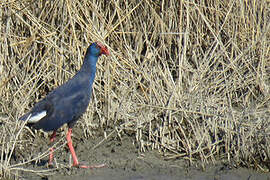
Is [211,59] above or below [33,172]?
above

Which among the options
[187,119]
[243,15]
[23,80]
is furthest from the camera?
[243,15]

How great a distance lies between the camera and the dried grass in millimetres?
4934

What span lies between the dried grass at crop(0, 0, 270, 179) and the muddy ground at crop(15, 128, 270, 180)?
0.29 ft

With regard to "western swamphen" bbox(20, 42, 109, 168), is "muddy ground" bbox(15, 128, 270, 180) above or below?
below

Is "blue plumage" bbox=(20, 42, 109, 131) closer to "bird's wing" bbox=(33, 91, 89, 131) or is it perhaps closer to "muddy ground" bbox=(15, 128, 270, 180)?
"bird's wing" bbox=(33, 91, 89, 131)

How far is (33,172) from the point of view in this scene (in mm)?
4707

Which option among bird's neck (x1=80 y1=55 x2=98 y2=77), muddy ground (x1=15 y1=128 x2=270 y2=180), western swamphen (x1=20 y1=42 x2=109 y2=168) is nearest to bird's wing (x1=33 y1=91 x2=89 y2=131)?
western swamphen (x1=20 y1=42 x2=109 y2=168)

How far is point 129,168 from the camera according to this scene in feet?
16.0

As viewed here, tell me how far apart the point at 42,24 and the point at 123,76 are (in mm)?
977

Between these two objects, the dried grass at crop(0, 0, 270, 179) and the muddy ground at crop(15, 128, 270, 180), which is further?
the dried grass at crop(0, 0, 270, 179)

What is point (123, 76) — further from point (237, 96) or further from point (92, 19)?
point (237, 96)


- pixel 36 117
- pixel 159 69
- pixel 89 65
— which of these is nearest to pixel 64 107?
pixel 36 117

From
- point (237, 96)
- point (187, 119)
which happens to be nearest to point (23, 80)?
point (187, 119)

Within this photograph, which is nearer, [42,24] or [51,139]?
[51,139]
